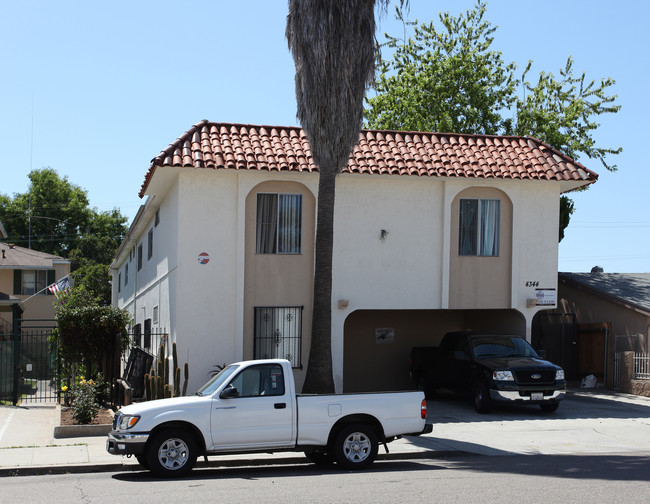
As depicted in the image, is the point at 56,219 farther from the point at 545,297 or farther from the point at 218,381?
the point at 218,381

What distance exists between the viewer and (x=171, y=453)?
10859mm

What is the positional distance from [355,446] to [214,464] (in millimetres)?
2165

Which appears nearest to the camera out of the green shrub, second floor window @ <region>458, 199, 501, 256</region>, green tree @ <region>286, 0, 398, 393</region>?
the green shrub

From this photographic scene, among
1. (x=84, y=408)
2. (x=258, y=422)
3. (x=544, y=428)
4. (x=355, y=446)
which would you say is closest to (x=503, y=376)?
(x=544, y=428)

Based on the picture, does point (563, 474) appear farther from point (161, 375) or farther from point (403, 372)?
point (403, 372)

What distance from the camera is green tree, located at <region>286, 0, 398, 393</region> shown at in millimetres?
15586

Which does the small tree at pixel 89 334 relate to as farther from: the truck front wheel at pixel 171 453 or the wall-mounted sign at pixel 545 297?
the wall-mounted sign at pixel 545 297

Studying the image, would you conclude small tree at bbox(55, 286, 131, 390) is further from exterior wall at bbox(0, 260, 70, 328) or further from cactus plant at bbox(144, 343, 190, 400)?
exterior wall at bbox(0, 260, 70, 328)

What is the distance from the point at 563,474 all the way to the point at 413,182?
10.3 metres

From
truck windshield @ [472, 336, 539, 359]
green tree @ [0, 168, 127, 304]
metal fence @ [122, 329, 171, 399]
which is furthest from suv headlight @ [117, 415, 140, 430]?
green tree @ [0, 168, 127, 304]

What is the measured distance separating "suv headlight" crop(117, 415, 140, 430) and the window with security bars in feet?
26.8

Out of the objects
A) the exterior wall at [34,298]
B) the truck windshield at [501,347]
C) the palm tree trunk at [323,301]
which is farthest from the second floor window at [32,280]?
the truck windshield at [501,347]

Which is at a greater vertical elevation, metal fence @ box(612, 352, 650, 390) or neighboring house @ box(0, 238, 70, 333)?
neighboring house @ box(0, 238, 70, 333)

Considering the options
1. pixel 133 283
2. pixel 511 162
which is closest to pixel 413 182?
pixel 511 162
